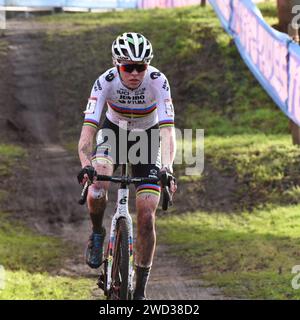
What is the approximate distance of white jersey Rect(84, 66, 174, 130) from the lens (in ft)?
29.1

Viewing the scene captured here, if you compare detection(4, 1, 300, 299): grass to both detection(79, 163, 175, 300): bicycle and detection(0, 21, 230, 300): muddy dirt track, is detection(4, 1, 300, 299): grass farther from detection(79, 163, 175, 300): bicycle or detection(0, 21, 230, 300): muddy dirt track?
detection(79, 163, 175, 300): bicycle

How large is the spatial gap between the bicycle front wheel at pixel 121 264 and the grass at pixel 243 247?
2.08 meters

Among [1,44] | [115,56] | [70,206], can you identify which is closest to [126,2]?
[1,44]

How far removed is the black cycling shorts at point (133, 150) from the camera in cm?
882

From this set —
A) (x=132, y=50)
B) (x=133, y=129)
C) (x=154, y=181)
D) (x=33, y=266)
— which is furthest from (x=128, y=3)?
(x=154, y=181)

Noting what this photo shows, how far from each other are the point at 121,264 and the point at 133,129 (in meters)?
1.57

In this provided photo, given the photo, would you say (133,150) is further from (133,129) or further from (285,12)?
(285,12)

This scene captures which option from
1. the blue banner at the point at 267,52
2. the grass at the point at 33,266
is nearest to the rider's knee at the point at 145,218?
the grass at the point at 33,266

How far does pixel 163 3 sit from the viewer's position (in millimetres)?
33656

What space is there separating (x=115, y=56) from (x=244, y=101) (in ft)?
42.8

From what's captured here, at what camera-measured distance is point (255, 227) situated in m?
14.0

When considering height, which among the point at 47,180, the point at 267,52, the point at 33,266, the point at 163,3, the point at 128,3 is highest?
the point at 267,52

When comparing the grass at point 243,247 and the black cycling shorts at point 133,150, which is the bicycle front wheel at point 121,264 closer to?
the black cycling shorts at point 133,150
